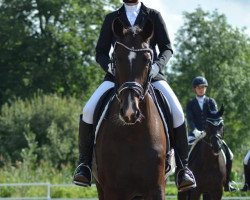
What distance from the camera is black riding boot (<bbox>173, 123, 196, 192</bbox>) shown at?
9.92 metres

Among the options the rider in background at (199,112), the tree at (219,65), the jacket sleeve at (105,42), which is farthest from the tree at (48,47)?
the jacket sleeve at (105,42)

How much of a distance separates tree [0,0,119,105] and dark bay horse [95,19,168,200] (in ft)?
153

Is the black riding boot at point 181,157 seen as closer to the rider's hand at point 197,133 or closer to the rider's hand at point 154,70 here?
the rider's hand at point 154,70

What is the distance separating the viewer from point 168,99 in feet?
32.6

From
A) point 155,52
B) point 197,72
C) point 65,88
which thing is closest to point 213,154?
point 155,52

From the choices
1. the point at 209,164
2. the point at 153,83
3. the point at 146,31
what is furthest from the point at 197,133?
the point at 146,31

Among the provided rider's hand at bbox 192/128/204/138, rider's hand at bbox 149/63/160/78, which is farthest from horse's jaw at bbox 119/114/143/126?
rider's hand at bbox 192/128/204/138

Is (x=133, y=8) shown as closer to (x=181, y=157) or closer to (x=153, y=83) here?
(x=153, y=83)

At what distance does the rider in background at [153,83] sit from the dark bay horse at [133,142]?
60 centimetres

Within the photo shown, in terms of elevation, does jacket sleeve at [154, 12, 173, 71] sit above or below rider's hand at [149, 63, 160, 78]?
above

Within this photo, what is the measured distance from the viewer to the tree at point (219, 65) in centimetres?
5528

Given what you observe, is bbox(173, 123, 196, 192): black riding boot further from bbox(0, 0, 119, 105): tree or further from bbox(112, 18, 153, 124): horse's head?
bbox(0, 0, 119, 105): tree

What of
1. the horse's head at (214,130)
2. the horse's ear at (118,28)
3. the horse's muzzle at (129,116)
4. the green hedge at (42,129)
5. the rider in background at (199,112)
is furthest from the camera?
the green hedge at (42,129)

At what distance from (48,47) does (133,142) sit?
48.3m
